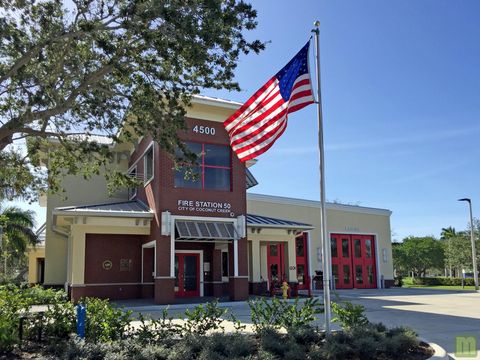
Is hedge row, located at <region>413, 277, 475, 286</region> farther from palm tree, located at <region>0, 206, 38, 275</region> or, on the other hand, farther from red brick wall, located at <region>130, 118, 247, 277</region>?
palm tree, located at <region>0, 206, 38, 275</region>

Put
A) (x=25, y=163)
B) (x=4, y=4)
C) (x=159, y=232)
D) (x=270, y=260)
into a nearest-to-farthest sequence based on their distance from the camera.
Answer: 1. (x=4, y=4)
2. (x=25, y=163)
3. (x=159, y=232)
4. (x=270, y=260)

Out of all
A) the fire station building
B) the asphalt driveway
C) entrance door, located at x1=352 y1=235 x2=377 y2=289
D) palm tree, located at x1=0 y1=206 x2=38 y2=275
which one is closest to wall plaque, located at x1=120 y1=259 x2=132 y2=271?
the fire station building

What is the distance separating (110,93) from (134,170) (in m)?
14.9

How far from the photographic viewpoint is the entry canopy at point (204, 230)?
20.5 m

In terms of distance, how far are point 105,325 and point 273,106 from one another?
5.91 meters

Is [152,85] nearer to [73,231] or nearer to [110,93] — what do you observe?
[110,93]

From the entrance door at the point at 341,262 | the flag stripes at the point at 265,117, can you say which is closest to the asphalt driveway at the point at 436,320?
the flag stripes at the point at 265,117

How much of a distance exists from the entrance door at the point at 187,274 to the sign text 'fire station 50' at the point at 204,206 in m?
3.91

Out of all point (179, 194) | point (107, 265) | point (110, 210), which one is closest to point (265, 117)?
point (179, 194)

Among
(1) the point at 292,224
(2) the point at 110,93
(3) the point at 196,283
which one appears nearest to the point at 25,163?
(2) the point at 110,93

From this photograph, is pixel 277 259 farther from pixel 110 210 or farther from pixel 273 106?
pixel 273 106

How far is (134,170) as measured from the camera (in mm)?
26484

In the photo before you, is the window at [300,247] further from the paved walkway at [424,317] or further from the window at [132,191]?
the paved walkway at [424,317]

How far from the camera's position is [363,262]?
38.1 metres
